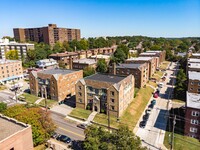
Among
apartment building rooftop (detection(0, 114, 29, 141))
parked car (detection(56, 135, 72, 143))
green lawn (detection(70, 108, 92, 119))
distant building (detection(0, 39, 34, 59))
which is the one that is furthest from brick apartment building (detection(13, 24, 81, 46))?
apartment building rooftop (detection(0, 114, 29, 141))

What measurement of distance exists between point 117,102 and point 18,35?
567 ft

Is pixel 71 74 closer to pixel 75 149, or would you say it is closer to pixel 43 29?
pixel 75 149

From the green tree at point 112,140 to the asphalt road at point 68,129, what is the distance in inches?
436

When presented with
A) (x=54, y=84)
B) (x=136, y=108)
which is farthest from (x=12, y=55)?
(x=136, y=108)

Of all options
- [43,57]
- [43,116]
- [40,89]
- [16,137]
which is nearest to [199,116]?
[43,116]

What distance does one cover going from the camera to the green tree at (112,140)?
1065 inches

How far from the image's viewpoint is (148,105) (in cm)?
5953

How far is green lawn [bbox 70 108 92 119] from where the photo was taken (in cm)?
5045

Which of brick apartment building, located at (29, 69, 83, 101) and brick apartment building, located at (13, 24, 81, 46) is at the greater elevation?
brick apartment building, located at (13, 24, 81, 46)

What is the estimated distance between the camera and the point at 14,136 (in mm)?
24688

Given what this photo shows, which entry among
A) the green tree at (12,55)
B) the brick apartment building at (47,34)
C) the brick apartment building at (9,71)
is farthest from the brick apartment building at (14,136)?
the brick apartment building at (47,34)

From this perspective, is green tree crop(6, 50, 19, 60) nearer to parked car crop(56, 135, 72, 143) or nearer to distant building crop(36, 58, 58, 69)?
distant building crop(36, 58, 58, 69)

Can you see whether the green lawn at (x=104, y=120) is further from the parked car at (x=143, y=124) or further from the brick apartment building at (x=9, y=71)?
the brick apartment building at (x=9, y=71)

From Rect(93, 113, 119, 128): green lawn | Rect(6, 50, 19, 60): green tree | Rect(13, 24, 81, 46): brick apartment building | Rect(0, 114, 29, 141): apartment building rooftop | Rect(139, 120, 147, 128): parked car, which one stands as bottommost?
Rect(139, 120, 147, 128): parked car
